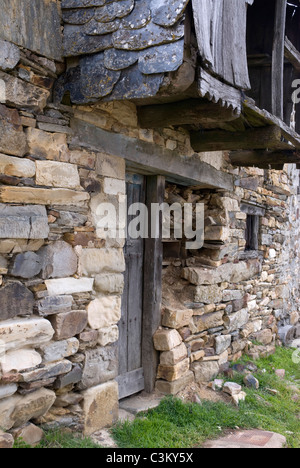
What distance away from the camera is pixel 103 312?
3.47 meters

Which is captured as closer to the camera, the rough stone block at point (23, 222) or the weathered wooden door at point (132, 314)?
the rough stone block at point (23, 222)

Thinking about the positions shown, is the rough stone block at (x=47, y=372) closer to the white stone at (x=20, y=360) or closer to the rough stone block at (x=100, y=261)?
the white stone at (x=20, y=360)

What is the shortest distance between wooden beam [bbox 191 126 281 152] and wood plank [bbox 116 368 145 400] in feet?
7.43

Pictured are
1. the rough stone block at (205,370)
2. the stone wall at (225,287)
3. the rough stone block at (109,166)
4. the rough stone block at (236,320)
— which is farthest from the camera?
the rough stone block at (236,320)

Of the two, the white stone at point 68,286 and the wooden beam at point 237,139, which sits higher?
the wooden beam at point 237,139

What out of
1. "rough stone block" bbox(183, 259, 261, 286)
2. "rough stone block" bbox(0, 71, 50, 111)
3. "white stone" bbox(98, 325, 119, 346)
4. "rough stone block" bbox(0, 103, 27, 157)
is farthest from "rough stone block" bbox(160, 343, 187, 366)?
"rough stone block" bbox(0, 71, 50, 111)

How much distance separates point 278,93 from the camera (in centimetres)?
446

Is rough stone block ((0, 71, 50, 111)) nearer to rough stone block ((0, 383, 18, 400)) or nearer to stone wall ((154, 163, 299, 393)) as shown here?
rough stone block ((0, 383, 18, 400))

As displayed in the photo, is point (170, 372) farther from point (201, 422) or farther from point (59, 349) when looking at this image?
point (59, 349)

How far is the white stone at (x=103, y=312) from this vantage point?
3.36m

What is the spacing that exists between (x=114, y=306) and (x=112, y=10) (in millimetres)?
2094

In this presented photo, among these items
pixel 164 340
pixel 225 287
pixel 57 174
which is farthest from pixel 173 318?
pixel 57 174

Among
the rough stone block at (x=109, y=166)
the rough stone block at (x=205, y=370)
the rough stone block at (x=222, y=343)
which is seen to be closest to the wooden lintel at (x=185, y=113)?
the rough stone block at (x=109, y=166)

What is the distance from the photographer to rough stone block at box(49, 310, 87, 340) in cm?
307
